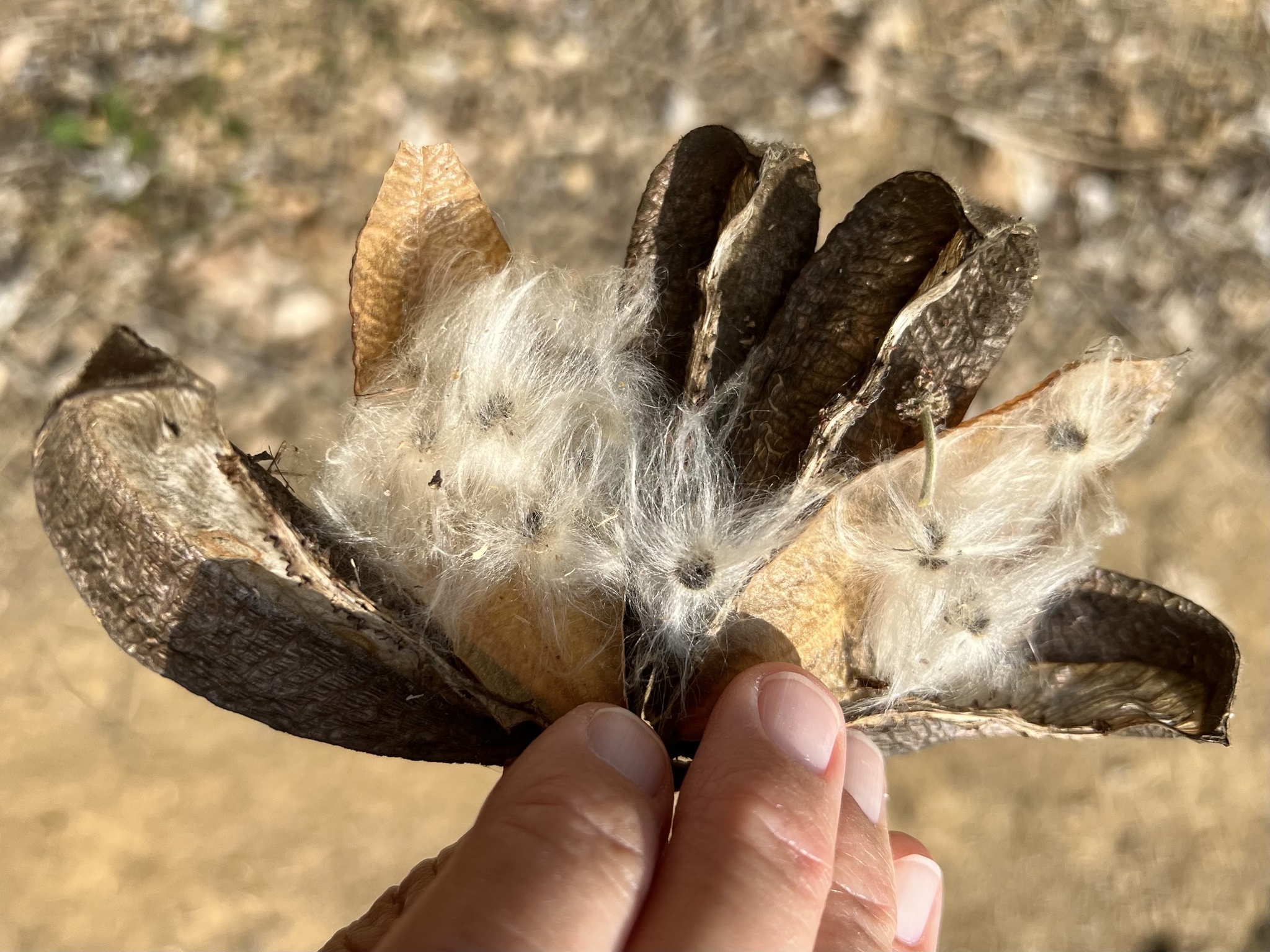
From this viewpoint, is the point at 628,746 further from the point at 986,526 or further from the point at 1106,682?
the point at 1106,682

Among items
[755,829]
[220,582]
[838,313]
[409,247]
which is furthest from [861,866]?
[409,247]

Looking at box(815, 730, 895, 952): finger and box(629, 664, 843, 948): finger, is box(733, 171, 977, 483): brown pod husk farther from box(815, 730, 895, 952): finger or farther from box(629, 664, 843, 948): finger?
box(815, 730, 895, 952): finger

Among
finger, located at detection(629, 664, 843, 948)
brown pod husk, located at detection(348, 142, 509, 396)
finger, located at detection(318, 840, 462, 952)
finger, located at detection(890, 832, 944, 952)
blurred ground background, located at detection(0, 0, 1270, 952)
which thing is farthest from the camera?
blurred ground background, located at detection(0, 0, 1270, 952)

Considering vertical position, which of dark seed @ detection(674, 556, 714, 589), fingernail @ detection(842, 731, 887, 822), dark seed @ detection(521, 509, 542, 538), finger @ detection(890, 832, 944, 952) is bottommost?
finger @ detection(890, 832, 944, 952)

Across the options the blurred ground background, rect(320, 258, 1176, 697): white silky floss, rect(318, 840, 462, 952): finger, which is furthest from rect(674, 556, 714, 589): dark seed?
the blurred ground background

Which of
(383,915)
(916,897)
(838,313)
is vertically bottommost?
(916,897)

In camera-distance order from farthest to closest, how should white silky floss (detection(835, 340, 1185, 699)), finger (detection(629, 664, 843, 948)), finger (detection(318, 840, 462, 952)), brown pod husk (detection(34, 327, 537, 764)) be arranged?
finger (detection(318, 840, 462, 952)) < white silky floss (detection(835, 340, 1185, 699)) < finger (detection(629, 664, 843, 948)) < brown pod husk (detection(34, 327, 537, 764))

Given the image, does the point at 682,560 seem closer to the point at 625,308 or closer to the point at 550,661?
the point at 550,661
